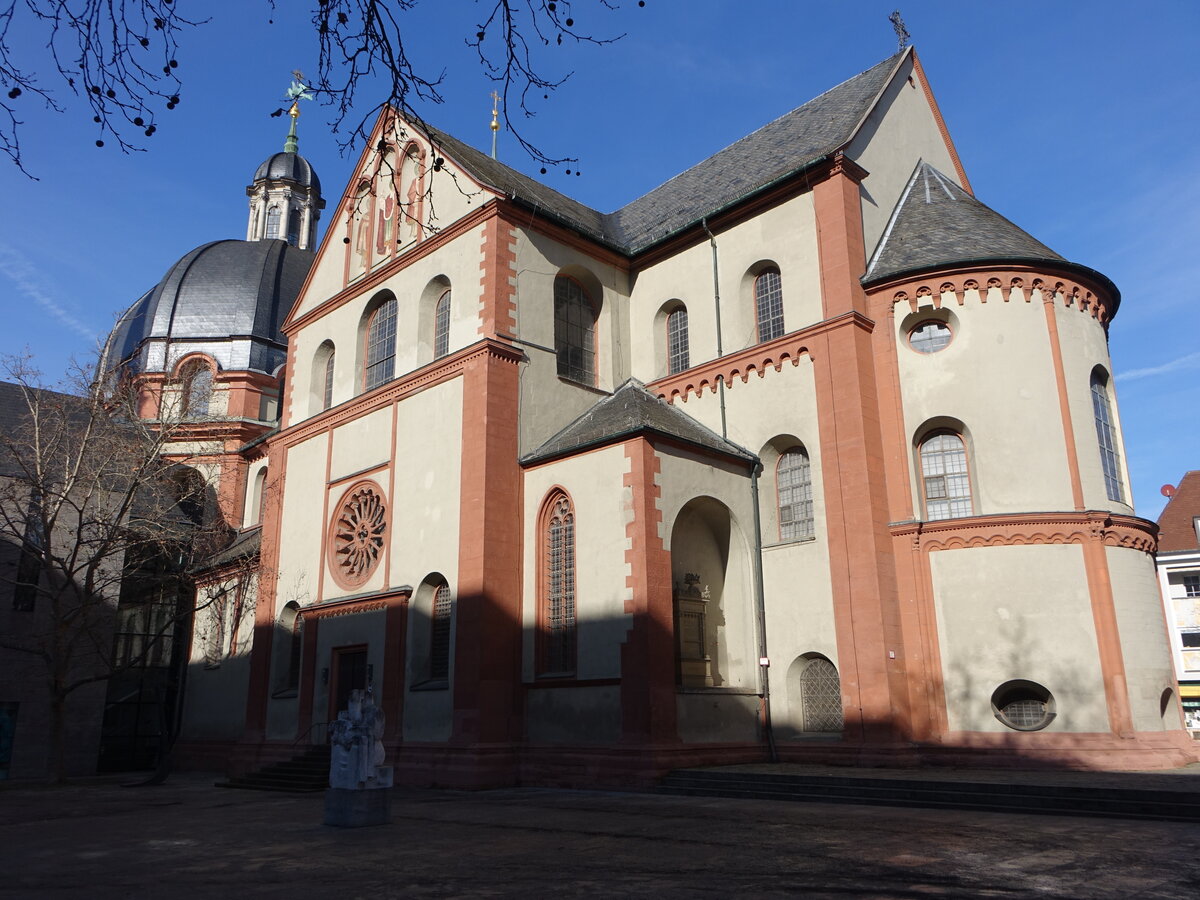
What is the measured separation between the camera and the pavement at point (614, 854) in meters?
7.93

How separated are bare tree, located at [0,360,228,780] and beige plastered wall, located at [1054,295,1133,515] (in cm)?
2043

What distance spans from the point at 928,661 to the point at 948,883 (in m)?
10.2

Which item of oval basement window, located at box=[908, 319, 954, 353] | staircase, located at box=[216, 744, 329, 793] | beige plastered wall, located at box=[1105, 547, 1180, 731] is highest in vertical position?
oval basement window, located at box=[908, 319, 954, 353]

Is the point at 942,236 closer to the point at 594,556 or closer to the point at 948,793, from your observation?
the point at 594,556

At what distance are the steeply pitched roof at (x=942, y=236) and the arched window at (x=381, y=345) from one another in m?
11.8

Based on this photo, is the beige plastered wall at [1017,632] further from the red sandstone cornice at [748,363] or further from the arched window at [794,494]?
the red sandstone cornice at [748,363]

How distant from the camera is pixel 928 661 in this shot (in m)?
17.5

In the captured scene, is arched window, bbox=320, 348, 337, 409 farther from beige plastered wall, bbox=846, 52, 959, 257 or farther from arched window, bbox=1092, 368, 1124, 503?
arched window, bbox=1092, 368, 1124, 503

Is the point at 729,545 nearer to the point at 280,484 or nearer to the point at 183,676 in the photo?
the point at 280,484

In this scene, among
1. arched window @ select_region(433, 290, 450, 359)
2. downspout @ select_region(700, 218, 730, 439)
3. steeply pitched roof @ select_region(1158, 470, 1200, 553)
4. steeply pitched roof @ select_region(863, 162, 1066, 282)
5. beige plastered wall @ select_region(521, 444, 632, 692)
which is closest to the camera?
beige plastered wall @ select_region(521, 444, 632, 692)

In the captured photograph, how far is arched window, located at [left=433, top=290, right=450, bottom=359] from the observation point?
22.9 meters

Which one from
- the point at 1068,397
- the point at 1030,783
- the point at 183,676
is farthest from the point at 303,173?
the point at 1030,783

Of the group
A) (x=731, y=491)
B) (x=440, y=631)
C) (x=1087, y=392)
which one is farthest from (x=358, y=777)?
(x=1087, y=392)

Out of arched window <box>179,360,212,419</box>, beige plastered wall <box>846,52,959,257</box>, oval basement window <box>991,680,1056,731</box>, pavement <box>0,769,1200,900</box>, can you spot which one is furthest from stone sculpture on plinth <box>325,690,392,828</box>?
arched window <box>179,360,212,419</box>
